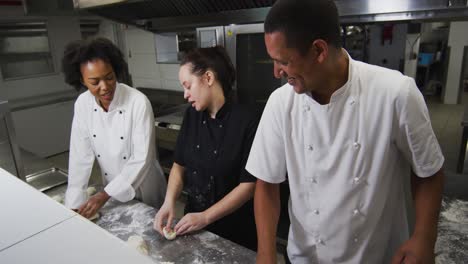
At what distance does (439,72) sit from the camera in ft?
19.8

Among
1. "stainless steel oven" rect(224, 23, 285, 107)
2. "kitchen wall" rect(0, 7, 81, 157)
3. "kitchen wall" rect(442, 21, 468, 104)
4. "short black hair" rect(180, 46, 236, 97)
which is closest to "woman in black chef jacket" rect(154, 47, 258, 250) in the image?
"short black hair" rect(180, 46, 236, 97)

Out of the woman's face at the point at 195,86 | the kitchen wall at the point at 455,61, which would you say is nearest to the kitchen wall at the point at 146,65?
the woman's face at the point at 195,86

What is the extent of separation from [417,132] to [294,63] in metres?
0.38

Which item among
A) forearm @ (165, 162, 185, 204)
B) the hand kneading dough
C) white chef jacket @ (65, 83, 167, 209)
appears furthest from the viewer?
white chef jacket @ (65, 83, 167, 209)

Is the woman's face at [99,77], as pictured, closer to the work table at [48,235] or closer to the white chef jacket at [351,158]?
the work table at [48,235]

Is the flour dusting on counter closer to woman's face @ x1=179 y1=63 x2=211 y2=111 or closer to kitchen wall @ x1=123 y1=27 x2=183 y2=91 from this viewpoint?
woman's face @ x1=179 y1=63 x2=211 y2=111

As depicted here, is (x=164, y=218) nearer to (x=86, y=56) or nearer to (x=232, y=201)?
(x=232, y=201)

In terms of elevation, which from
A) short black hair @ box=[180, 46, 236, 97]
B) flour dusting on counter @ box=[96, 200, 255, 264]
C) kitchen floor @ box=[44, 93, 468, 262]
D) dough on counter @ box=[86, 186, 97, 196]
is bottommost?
kitchen floor @ box=[44, 93, 468, 262]

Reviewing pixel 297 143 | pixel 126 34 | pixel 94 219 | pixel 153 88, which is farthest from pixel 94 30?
pixel 297 143

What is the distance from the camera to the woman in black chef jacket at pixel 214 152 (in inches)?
54.4

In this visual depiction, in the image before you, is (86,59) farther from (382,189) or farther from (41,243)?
(382,189)

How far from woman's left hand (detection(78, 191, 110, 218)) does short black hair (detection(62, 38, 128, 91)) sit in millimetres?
631

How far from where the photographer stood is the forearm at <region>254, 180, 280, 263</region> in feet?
3.39

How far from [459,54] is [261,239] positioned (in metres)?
5.60
